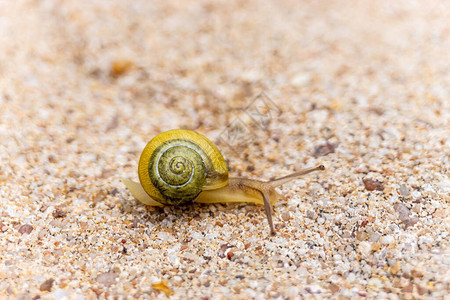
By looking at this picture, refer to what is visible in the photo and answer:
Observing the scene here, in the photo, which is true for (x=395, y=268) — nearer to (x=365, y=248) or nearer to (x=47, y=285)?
(x=365, y=248)

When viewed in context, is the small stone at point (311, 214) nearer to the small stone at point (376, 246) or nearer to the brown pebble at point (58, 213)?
Answer: the small stone at point (376, 246)

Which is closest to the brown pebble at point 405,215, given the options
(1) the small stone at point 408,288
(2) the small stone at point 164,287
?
(1) the small stone at point 408,288

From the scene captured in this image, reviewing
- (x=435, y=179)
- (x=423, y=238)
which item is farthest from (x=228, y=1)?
(x=423, y=238)

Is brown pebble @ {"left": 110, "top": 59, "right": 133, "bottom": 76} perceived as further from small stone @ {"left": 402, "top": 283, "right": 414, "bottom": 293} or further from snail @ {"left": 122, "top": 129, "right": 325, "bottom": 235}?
small stone @ {"left": 402, "top": 283, "right": 414, "bottom": 293}

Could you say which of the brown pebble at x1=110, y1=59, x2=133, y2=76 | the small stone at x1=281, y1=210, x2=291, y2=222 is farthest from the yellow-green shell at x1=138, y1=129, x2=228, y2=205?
the brown pebble at x1=110, y1=59, x2=133, y2=76

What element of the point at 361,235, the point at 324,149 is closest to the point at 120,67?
the point at 324,149

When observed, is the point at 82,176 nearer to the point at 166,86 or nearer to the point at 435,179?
the point at 166,86

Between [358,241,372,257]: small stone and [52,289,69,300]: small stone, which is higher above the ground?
[358,241,372,257]: small stone
